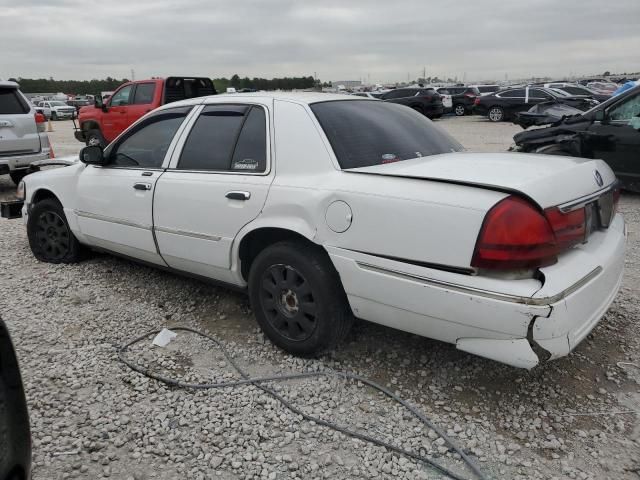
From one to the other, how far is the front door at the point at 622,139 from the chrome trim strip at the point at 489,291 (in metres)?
5.37

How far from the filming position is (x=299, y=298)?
3.04 meters

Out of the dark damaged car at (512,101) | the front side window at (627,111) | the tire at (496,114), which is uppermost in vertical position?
the front side window at (627,111)

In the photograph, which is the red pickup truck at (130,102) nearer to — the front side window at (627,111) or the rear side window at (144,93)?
the rear side window at (144,93)

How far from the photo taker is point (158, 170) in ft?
12.4

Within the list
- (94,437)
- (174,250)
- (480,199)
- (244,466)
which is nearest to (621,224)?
(480,199)

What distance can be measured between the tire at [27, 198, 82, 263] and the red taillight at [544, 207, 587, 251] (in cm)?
408

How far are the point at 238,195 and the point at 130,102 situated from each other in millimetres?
10932

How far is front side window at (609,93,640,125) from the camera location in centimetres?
698

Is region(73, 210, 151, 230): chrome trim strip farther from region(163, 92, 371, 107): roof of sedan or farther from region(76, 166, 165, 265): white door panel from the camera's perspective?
region(163, 92, 371, 107): roof of sedan

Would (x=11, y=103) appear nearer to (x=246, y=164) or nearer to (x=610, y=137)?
(x=246, y=164)

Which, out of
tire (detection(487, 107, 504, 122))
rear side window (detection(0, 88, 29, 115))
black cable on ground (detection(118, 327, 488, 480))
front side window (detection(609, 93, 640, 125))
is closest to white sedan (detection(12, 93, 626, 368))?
black cable on ground (detection(118, 327, 488, 480))

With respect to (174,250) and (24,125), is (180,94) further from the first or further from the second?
(174,250)

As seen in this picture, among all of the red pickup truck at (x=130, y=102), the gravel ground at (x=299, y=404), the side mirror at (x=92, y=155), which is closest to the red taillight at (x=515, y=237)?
the gravel ground at (x=299, y=404)

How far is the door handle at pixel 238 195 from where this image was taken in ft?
10.4
